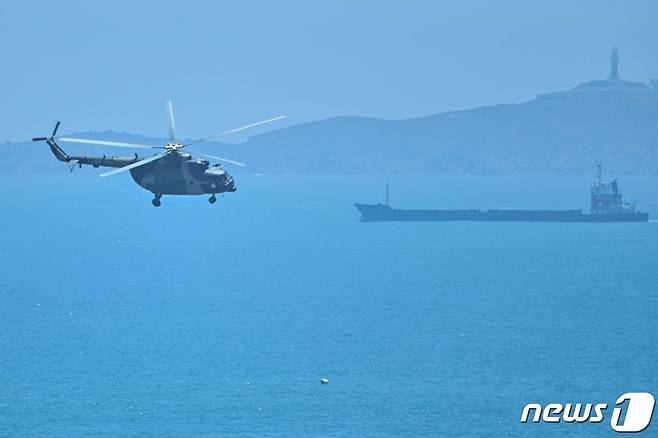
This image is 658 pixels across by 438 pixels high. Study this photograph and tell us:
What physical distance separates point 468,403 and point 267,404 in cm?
2718

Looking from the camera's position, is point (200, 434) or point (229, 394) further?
point (229, 394)

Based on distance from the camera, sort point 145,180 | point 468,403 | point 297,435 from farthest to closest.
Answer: point 468,403
point 297,435
point 145,180

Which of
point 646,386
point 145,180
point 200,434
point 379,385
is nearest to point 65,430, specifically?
point 200,434

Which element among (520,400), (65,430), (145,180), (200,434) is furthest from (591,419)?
(145,180)

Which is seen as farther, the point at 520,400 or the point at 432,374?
the point at 432,374

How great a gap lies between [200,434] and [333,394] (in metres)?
25.8

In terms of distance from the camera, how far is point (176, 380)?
630 feet

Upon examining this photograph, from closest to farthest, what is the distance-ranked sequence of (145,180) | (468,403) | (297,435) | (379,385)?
(145,180), (297,435), (468,403), (379,385)

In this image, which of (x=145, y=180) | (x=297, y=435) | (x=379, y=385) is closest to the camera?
(x=145, y=180)

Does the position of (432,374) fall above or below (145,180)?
below

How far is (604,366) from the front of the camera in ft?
637

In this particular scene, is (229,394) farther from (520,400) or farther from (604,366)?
(604,366)

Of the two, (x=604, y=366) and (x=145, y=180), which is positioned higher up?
(x=145, y=180)

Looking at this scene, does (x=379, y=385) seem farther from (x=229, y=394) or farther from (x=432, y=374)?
(x=229, y=394)
